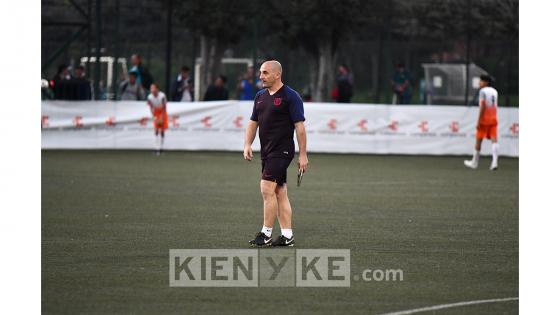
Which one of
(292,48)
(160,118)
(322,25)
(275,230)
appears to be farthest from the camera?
(322,25)

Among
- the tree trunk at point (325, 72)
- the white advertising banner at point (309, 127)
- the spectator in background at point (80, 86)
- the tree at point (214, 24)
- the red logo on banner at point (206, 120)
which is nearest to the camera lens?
the white advertising banner at point (309, 127)

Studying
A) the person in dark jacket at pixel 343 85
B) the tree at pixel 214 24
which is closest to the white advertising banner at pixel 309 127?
the person in dark jacket at pixel 343 85

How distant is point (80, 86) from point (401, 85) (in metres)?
8.31

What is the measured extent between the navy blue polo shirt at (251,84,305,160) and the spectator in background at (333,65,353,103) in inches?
766

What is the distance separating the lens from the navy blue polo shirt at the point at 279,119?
12062 millimetres

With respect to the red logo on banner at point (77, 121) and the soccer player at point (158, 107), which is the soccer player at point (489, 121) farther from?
the red logo on banner at point (77, 121)

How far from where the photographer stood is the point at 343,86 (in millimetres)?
31547

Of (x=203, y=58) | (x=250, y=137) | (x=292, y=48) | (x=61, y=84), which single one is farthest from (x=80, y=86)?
(x=250, y=137)

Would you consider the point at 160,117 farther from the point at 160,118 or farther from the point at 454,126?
the point at 454,126

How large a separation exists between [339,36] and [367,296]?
23872mm

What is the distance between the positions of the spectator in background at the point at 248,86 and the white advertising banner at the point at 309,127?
1541mm

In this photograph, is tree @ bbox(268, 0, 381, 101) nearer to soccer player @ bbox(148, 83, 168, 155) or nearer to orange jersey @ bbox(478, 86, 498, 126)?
soccer player @ bbox(148, 83, 168, 155)

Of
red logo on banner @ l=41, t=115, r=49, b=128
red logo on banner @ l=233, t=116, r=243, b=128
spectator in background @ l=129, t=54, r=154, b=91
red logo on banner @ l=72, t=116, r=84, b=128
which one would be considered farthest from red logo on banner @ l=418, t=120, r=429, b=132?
red logo on banner @ l=41, t=115, r=49, b=128

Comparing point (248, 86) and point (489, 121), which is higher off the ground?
point (248, 86)
